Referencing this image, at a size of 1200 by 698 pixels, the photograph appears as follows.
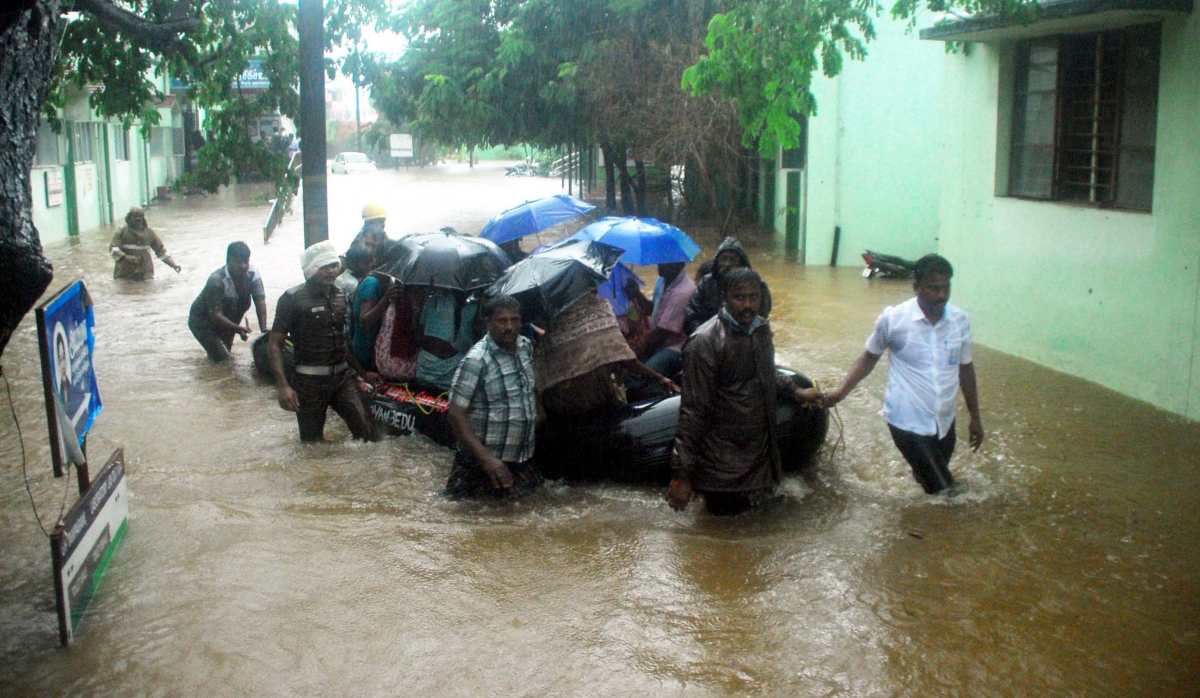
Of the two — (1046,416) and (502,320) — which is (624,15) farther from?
(502,320)

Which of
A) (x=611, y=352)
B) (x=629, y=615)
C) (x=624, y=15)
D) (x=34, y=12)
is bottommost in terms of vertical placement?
(x=629, y=615)

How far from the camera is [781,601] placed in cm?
507

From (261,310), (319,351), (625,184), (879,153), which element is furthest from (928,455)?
(625,184)

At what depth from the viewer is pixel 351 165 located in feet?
192

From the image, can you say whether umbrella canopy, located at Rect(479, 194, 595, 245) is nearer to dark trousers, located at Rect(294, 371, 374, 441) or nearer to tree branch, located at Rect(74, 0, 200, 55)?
dark trousers, located at Rect(294, 371, 374, 441)

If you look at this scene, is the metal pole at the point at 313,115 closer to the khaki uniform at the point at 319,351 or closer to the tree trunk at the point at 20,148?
the khaki uniform at the point at 319,351

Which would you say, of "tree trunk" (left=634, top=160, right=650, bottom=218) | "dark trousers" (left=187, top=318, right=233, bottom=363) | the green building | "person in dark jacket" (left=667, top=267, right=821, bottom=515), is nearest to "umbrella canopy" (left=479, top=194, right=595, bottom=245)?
"dark trousers" (left=187, top=318, right=233, bottom=363)

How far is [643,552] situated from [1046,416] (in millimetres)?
4162

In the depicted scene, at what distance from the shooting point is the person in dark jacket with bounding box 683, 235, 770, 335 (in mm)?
7125

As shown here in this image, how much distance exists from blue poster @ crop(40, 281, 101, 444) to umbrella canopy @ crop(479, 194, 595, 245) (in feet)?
13.4

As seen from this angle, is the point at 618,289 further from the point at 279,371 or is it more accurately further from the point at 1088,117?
the point at 1088,117

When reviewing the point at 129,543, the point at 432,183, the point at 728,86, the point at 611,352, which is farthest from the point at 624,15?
the point at 432,183

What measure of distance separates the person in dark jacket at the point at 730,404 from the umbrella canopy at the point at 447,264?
2.14 meters

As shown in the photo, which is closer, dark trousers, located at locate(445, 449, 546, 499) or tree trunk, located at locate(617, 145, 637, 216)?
dark trousers, located at locate(445, 449, 546, 499)
